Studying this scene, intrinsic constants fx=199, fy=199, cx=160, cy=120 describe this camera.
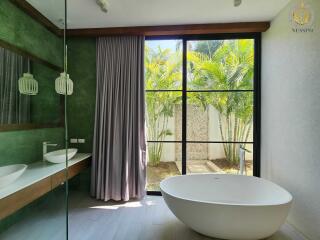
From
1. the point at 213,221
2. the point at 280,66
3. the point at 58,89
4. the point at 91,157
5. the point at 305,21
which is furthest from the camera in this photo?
the point at 91,157

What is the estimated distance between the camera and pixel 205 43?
327 cm

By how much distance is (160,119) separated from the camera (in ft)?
11.1

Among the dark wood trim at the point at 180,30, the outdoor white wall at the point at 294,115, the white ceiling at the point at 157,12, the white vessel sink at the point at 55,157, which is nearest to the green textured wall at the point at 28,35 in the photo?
the white ceiling at the point at 157,12

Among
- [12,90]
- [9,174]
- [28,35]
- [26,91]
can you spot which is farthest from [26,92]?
[9,174]

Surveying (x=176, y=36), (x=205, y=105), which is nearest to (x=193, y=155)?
(x=205, y=105)

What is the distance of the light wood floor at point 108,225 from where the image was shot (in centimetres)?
216

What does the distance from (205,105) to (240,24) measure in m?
1.29

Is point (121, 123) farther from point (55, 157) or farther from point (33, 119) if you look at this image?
point (33, 119)

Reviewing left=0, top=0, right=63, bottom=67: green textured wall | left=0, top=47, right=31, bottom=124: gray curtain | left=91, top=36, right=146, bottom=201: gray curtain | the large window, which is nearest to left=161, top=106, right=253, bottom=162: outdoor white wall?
the large window

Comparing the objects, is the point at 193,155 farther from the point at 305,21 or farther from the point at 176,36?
the point at 305,21

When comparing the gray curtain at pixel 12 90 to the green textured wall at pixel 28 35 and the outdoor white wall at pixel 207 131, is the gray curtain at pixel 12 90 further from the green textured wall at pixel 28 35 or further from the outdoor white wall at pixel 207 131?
the outdoor white wall at pixel 207 131

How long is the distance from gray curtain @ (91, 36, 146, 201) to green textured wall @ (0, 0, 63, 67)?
0.69 meters

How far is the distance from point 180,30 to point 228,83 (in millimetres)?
1144

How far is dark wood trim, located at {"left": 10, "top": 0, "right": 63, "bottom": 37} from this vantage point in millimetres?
2328
